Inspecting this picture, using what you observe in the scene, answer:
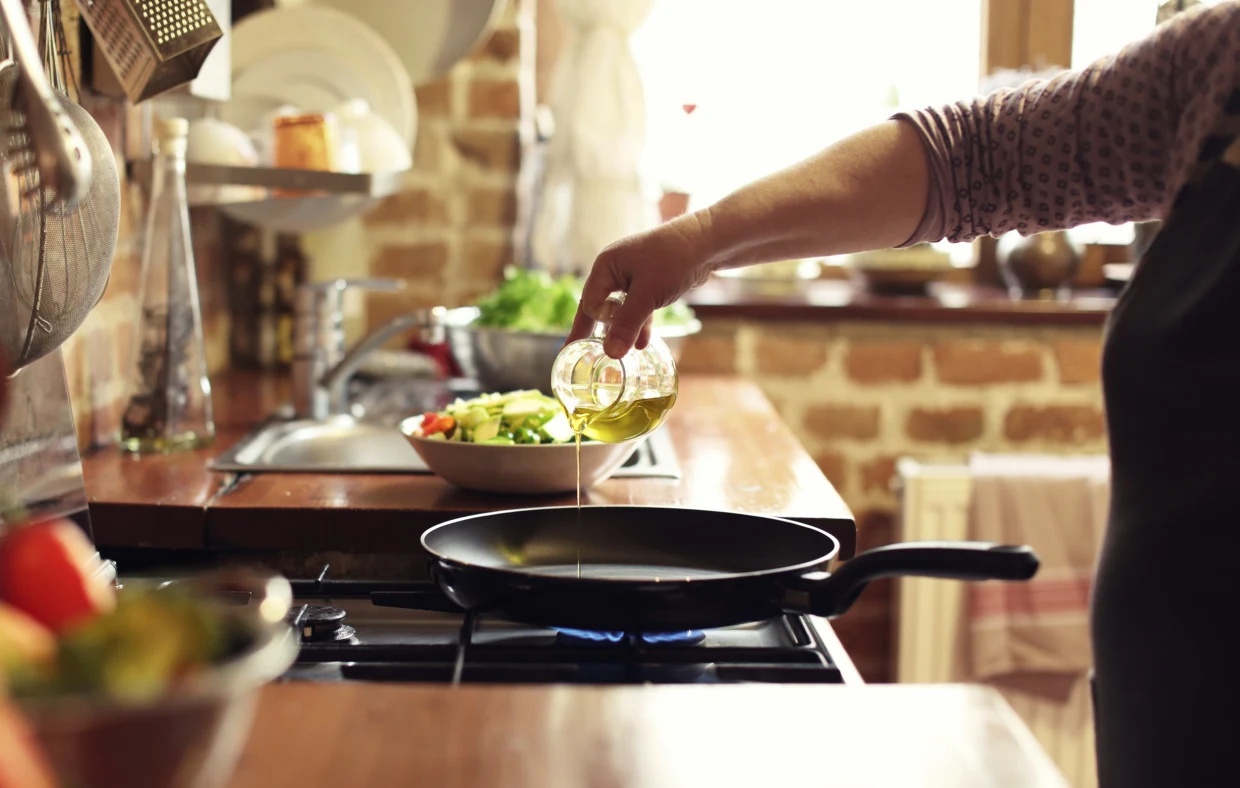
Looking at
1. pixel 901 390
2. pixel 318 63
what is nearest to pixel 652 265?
pixel 318 63

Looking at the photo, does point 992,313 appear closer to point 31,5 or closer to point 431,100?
point 431,100

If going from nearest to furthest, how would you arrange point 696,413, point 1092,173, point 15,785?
point 15,785
point 1092,173
point 696,413

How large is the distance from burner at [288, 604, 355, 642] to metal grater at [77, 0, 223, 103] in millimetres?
684

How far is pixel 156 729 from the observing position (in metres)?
0.42

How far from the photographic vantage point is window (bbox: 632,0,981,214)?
2932 mm

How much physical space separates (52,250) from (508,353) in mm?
930

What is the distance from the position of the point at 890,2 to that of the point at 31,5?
84.7 inches

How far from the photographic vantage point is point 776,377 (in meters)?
2.59

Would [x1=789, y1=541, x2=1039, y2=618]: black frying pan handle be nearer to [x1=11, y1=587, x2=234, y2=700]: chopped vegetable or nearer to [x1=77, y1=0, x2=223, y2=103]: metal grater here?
[x1=11, y1=587, x2=234, y2=700]: chopped vegetable

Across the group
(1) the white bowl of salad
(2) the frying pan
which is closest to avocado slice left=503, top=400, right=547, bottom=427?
(1) the white bowl of salad

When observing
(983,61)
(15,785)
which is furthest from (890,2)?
(15,785)


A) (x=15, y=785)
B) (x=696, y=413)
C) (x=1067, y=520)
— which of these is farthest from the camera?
(x=1067, y=520)

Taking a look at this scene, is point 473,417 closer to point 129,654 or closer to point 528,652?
point 528,652

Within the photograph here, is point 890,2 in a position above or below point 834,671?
above
